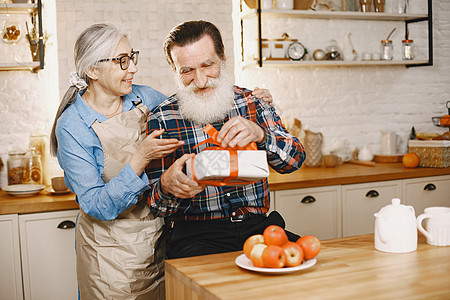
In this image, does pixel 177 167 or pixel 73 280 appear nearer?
pixel 177 167

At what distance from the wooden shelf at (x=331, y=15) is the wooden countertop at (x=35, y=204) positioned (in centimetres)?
199

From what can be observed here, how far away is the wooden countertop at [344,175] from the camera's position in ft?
11.6

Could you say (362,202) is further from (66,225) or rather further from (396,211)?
(66,225)

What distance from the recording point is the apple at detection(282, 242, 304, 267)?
163 cm

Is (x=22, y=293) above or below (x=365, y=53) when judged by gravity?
below

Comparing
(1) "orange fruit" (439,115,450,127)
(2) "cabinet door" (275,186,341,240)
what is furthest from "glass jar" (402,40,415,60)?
(2) "cabinet door" (275,186,341,240)

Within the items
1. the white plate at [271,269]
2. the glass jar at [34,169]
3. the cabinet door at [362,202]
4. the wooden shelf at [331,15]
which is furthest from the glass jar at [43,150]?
the white plate at [271,269]

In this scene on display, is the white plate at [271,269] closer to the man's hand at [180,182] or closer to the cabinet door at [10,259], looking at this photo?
the man's hand at [180,182]

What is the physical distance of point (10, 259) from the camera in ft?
9.80

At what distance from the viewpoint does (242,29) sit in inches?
160

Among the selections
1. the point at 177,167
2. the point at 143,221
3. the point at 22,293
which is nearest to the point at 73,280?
the point at 22,293

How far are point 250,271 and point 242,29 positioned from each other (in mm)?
2755

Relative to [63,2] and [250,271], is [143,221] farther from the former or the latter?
[63,2]

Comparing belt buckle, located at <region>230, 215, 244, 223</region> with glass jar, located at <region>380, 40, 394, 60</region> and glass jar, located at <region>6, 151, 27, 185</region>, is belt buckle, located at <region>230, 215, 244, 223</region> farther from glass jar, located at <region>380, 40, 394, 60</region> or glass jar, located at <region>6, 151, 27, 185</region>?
glass jar, located at <region>380, 40, 394, 60</region>
